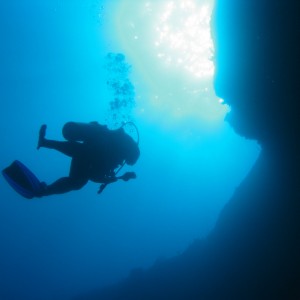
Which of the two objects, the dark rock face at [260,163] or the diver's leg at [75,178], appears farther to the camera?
the dark rock face at [260,163]

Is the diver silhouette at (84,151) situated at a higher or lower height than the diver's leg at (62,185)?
higher

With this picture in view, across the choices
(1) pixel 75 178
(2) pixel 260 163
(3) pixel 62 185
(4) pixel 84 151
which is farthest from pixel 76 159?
(2) pixel 260 163

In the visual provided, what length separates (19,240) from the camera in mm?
134250

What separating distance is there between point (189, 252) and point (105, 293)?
39.7 ft

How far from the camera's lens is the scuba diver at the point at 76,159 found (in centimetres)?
602

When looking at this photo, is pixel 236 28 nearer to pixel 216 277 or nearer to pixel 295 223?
pixel 295 223

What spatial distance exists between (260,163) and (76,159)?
1685 cm

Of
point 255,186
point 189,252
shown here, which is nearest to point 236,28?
point 255,186

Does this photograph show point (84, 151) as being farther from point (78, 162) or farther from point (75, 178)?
point (75, 178)

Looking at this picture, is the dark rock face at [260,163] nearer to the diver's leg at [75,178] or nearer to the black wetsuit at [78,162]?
the black wetsuit at [78,162]

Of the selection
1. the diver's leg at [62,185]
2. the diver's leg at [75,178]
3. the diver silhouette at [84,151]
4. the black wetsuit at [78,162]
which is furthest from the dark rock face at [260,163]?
the diver's leg at [62,185]

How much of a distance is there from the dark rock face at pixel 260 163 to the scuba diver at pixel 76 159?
7649mm

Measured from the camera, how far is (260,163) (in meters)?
20.5

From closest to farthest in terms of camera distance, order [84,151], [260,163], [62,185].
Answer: [62,185], [84,151], [260,163]
